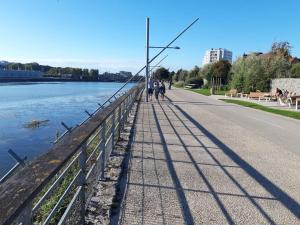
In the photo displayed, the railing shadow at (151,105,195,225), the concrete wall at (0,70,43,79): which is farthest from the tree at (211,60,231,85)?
the concrete wall at (0,70,43,79)

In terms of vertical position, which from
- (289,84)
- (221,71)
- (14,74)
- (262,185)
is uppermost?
(221,71)

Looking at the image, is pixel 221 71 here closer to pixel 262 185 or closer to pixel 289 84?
pixel 289 84

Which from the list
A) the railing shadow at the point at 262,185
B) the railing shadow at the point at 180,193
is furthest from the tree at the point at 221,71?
the railing shadow at the point at 180,193

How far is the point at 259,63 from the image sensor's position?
Answer: 144 feet

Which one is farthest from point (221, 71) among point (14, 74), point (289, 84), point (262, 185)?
point (14, 74)

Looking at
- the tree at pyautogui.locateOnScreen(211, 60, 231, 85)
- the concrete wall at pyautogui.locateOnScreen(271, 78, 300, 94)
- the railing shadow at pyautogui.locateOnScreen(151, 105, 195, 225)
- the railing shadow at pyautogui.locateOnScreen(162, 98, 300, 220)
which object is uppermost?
the tree at pyautogui.locateOnScreen(211, 60, 231, 85)

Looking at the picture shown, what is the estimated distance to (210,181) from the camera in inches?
252

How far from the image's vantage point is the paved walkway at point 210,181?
16.0ft

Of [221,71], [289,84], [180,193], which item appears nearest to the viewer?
[180,193]

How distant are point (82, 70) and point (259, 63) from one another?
16168cm

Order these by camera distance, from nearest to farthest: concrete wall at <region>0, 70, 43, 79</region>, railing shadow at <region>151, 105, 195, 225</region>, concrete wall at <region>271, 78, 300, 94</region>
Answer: railing shadow at <region>151, 105, 195, 225</region> → concrete wall at <region>271, 78, 300, 94</region> → concrete wall at <region>0, 70, 43, 79</region>

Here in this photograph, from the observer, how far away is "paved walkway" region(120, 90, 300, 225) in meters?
4.88

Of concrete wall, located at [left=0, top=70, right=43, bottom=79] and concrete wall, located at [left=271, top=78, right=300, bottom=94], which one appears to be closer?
concrete wall, located at [left=271, top=78, right=300, bottom=94]

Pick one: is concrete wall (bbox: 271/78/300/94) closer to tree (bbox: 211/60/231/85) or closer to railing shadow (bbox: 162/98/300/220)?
railing shadow (bbox: 162/98/300/220)
